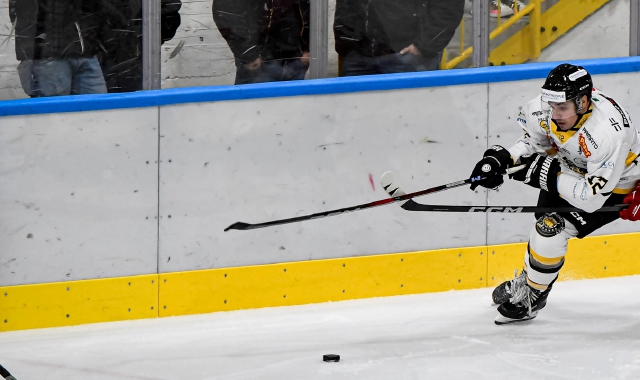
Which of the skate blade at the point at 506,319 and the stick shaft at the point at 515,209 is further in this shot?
the skate blade at the point at 506,319

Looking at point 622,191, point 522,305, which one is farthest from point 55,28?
point 622,191

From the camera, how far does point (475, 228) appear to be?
5.00 meters

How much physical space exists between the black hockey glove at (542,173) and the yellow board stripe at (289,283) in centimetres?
81

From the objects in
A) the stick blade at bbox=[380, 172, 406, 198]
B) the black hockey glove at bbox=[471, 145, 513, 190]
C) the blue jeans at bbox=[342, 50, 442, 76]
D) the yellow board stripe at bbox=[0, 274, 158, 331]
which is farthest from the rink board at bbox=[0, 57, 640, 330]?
the black hockey glove at bbox=[471, 145, 513, 190]

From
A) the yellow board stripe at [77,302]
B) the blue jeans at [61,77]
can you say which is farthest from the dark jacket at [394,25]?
the yellow board stripe at [77,302]

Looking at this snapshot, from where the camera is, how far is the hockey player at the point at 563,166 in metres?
3.98

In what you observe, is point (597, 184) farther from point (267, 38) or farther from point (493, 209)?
point (267, 38)

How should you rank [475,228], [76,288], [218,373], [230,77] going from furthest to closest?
[475,228], [230,77], [76,288], [218,373]

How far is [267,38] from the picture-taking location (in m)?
4.77

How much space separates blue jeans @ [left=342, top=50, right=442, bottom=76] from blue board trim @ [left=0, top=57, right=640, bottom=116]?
84 mm

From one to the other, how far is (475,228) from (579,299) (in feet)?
1.79

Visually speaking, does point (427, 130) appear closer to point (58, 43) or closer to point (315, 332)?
point (315, 332)

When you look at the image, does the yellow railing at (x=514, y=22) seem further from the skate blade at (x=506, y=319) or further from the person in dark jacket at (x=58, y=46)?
the person in dark jacket at (x=58, y=46)

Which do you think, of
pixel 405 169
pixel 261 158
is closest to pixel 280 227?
pixel 261 158
